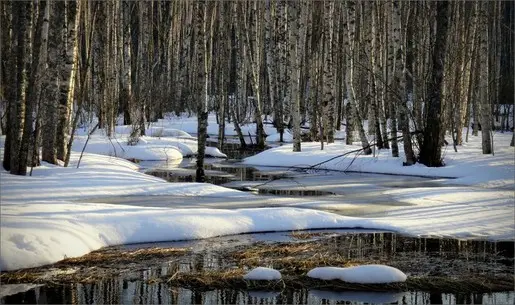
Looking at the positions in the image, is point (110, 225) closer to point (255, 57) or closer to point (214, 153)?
point (214, 153)

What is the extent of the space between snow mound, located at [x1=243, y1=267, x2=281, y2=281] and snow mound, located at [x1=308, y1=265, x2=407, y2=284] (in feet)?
1.15

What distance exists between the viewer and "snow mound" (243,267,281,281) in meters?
5.51

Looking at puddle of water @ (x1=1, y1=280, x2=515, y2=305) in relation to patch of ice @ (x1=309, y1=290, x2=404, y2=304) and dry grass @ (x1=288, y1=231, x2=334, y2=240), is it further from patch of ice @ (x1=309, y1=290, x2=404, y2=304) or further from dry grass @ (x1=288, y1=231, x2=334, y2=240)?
dry grass @ (x1=288, y1=231, x2=334, y2=240)

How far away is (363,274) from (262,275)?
0.90 metres

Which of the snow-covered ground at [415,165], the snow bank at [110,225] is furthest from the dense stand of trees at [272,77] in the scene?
the snow bank at [110,225]

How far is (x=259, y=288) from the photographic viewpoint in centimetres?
537

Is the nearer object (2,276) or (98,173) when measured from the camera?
(2,276)

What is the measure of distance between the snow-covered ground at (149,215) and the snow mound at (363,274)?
7.55ft

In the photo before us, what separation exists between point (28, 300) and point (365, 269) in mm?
2876

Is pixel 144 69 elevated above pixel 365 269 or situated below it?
above

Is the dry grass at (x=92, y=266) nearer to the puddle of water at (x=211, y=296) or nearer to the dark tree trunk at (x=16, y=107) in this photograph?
the puddle of water at (x=211, y=296)

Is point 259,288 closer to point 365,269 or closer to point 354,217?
point 365,269

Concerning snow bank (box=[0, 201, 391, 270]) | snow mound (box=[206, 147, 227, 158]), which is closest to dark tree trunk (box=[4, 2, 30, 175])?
snow bank (box=[0, 201, 391, 270])

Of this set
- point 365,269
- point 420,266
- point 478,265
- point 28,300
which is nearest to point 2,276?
point 28,300
